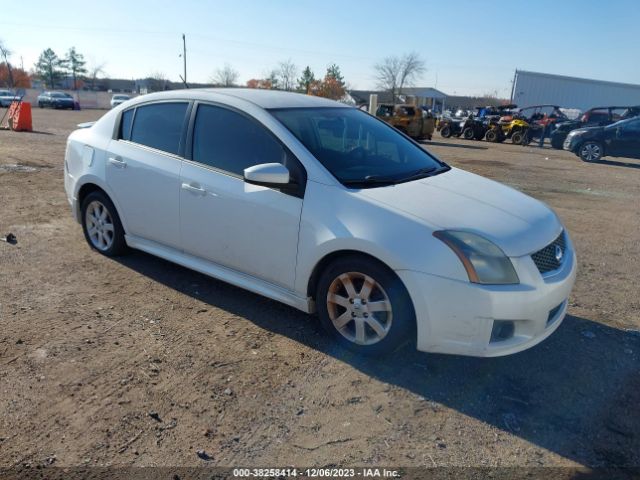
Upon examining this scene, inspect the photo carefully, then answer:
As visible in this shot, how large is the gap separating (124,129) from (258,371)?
2781 millimetres

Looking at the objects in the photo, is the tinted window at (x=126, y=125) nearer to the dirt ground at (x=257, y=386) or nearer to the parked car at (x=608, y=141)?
the dirt ground at (x=257, y=386)

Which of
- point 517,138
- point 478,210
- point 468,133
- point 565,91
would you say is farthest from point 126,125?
point 565,91

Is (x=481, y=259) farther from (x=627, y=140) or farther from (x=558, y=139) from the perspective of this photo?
(x=558, y=139)

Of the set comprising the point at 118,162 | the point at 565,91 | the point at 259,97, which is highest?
the point at 565,91

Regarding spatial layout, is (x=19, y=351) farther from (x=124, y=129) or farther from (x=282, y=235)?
(x=124, y=129)

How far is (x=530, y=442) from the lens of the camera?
2.67 meters

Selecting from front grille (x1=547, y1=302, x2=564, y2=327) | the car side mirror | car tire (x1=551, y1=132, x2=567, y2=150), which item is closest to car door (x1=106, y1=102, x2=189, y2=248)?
the car side mirror

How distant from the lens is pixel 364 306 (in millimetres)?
3281

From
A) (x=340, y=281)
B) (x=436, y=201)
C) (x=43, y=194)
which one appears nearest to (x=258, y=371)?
(x=340, y=281)

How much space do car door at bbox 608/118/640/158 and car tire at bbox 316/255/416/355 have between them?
16.6 m

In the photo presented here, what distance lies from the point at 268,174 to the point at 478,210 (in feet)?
4.56

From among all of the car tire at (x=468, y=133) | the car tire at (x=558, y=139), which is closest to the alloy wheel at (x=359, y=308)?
the car tire at (x=558, y=139)

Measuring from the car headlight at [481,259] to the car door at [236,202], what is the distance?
40.9 inches

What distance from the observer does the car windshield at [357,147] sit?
3598 millimetres
